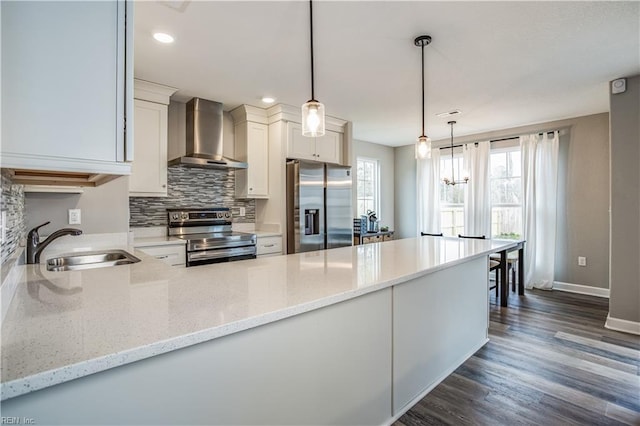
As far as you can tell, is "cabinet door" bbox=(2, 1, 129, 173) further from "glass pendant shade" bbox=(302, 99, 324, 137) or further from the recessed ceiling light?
the recessed ceiling light

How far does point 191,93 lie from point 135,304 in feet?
9.61

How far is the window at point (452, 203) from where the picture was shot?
5.64 metres

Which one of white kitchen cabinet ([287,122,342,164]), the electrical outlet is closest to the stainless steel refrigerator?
white kitchen cabinet ([287,122,342,164])

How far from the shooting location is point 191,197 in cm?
381

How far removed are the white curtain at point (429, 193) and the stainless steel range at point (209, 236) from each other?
3.57 m

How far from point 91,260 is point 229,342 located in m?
Result: 1.71

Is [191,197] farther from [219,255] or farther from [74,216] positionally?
[74,216]

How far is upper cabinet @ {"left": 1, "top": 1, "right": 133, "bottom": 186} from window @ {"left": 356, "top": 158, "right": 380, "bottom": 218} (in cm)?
511

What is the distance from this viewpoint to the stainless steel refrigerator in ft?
12.5

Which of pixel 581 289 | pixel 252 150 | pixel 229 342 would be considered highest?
pixel 252 150

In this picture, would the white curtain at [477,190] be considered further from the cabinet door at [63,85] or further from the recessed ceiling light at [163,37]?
the cabinet door at [63,85]

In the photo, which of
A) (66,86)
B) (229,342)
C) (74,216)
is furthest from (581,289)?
(74,216)

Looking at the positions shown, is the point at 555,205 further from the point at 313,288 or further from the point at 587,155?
the point at 313,288

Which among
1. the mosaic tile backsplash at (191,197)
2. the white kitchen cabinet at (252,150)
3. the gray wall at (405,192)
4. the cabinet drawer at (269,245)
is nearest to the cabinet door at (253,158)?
the white kitchen cabinet at (252,150)
